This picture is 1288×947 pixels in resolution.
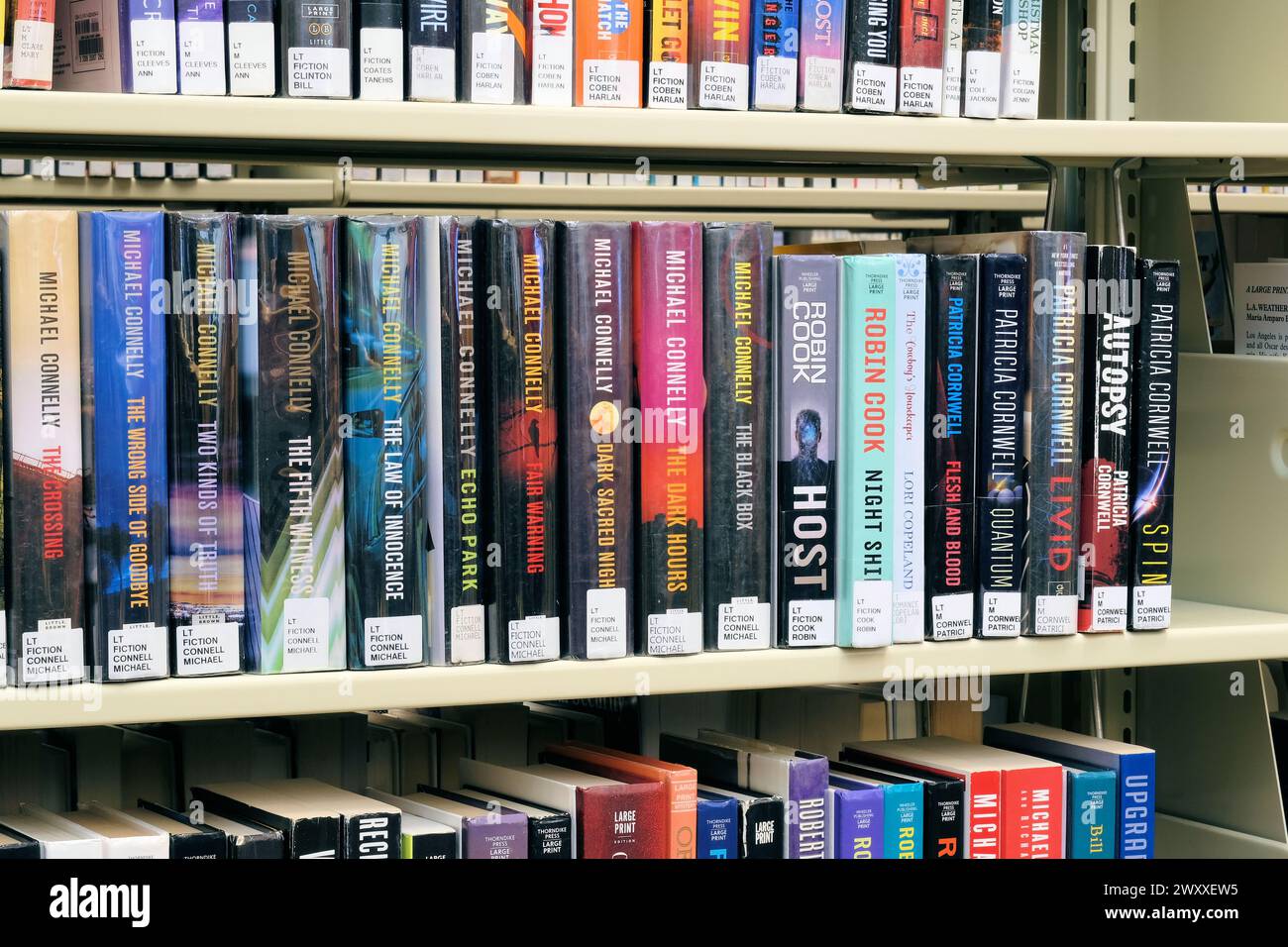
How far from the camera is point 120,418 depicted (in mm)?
1024

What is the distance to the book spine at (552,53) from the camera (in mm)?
1123

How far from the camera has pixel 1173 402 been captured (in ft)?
4.22

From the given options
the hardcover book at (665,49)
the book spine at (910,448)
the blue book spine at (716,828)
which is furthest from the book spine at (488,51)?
the blue book spine at (716,828)

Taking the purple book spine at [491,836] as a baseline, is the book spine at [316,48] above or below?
above

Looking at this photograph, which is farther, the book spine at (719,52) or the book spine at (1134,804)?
the book spine at (1134,804)

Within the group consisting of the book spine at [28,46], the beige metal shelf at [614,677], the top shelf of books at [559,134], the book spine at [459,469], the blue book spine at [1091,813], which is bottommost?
the blue book spine at [1091,813]

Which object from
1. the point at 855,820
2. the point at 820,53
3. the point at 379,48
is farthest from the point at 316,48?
the point at 855,820

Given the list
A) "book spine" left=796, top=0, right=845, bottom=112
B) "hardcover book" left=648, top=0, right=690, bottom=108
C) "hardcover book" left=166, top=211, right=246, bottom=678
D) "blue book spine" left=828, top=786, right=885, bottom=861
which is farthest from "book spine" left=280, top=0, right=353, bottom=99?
"blue book spine" left=828, top=786, right=885, bottom=861

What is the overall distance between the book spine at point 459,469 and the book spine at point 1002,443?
41 centimetres

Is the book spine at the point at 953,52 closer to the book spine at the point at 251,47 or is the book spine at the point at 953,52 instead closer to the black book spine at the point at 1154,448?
the black book spine at the point at 1154,448

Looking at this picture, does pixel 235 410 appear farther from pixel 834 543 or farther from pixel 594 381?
pixel 834 543

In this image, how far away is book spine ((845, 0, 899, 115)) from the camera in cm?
120

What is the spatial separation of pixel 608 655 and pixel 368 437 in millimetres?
239

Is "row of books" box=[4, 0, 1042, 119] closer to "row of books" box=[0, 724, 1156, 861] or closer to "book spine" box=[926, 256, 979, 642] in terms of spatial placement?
"book spine" box=[926, 256, 979, 642]
